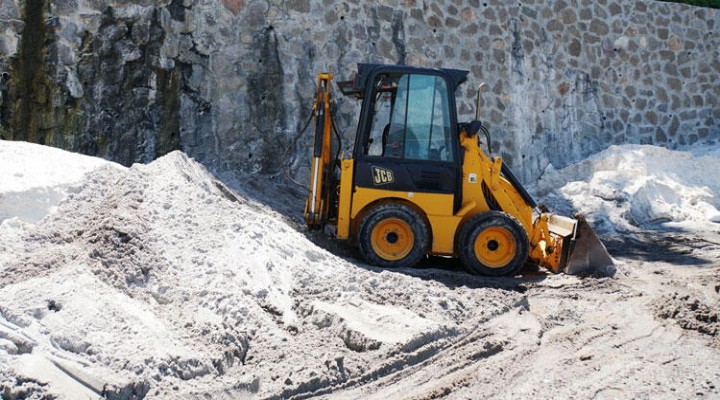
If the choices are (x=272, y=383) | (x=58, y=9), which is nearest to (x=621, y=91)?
(x=58, y=9)

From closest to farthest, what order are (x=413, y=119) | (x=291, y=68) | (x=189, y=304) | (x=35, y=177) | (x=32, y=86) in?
(x=189, y=304), (x=35, y=177), (x=413, y=119), (x=32, y=86), (x=291, y=68)

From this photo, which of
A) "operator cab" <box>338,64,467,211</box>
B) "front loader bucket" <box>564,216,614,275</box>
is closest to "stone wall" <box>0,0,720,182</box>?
"operator cab" <box>338,64,467,211</box>

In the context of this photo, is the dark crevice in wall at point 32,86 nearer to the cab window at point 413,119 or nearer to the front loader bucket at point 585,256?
the cab window at point 413,119

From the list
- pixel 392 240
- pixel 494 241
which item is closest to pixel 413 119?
pixel 392 240

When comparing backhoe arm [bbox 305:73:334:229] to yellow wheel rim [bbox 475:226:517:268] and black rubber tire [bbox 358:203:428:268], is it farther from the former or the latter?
yellow wheel rim [bbox 475:226:517:268]

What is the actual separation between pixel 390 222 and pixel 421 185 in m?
0.48

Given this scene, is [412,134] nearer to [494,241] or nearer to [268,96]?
[494,241]

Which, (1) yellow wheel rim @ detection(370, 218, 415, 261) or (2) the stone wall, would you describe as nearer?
(1) yellow wheel rim @ detection(370, 218, 415, 261)

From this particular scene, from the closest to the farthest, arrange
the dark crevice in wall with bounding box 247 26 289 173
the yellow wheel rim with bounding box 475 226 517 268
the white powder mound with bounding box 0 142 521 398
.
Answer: the white powder mound with bounding box 0 142 521 398, the yellow wheel rim with bounding box 475 226 517 268, the dark crevice in wall with bounding box 247 26 289 173

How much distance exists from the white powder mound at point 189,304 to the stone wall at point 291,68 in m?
3.73

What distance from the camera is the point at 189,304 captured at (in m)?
5.68

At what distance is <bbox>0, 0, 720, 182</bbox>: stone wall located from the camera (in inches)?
433

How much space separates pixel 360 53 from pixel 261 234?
5987mm

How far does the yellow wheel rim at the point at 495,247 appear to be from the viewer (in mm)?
8562
